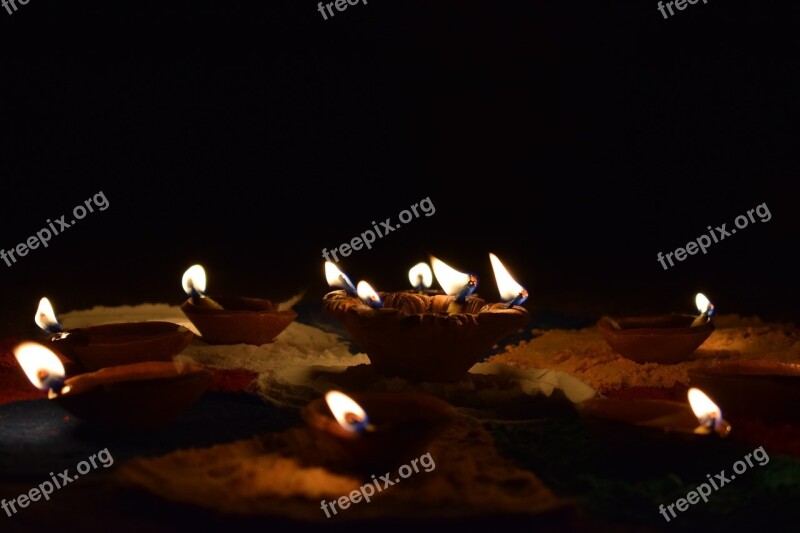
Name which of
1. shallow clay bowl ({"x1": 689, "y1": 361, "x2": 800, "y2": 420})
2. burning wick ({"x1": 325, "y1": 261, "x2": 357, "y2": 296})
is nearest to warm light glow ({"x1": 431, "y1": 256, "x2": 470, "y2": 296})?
burning wick ({"x1": 325, "y1": 261, "x2": 357, "y2": 296})

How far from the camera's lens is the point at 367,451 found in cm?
184

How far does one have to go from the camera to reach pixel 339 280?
9.55ft

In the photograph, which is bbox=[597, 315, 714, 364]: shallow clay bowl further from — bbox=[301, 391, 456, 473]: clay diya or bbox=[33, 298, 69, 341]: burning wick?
bbox=[33, 298, 69, 341]: burning wick

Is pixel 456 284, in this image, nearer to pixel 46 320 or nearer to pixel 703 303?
pixel 703 303

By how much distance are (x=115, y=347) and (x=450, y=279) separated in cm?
120

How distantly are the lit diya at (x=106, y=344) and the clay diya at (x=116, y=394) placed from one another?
47 centimetres

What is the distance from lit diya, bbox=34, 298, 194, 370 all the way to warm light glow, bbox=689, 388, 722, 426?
175cm

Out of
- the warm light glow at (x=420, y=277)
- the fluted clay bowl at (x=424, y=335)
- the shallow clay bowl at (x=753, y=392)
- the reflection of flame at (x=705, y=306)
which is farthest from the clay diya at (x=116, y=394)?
the reflection of flame at (x=705, y=306)

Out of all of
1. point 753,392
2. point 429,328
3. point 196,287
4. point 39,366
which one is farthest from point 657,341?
point 39,366

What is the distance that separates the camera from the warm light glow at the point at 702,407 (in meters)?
1.97

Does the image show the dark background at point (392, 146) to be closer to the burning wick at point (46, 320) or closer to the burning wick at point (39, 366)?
the burning wick at point (46, 320)

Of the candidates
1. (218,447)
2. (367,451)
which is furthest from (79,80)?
(367,451)

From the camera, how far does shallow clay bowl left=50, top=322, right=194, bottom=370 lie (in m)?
2.71

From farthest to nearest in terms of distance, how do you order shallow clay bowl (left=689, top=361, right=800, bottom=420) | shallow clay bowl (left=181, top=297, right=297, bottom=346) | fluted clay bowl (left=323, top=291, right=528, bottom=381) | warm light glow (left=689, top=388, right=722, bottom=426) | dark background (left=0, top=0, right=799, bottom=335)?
dark background (left=0, top=0, right=799, bottom=335) < shallow clay bowl (left=181, top=297, right=297, bottom=346) < fluted clay bowl (left=323, top=291, right=528, bottom=381) < shallow clay bowl (left=689, top=361, right=800, bottom=420) < warm light glow (left=689, top=388, right=722, bottom=426)
